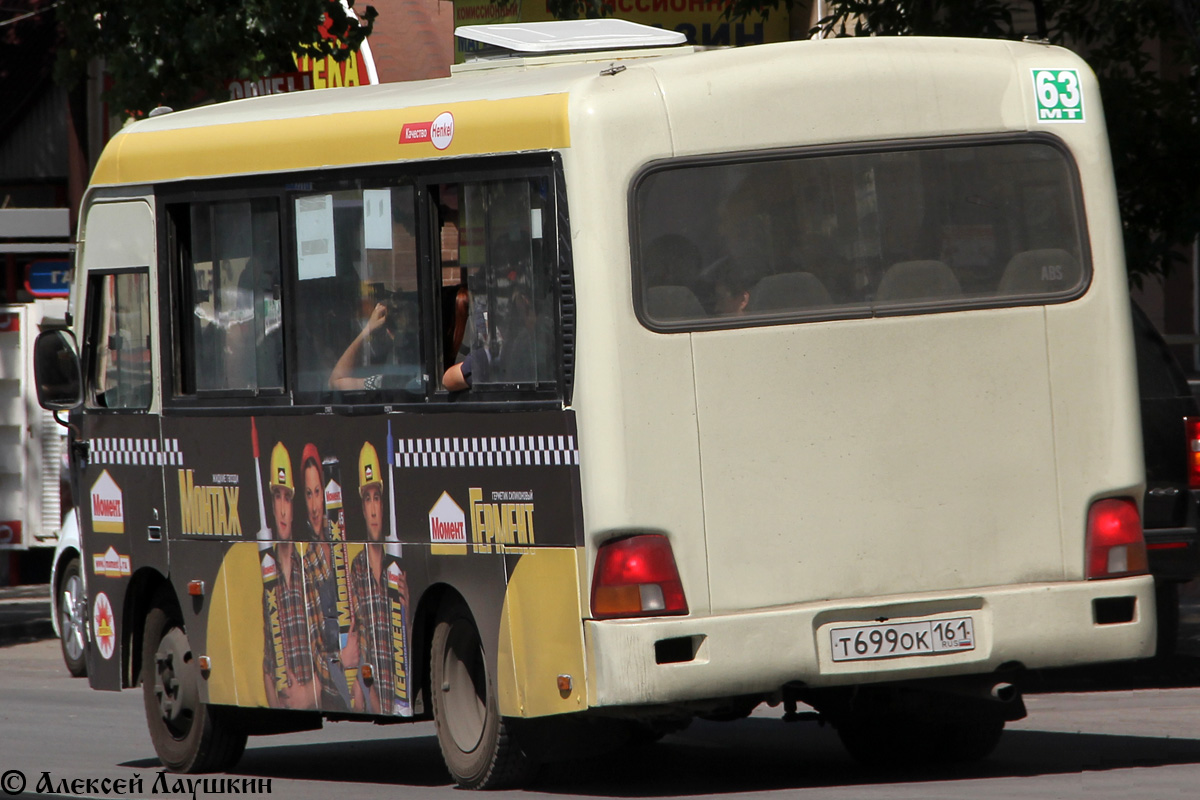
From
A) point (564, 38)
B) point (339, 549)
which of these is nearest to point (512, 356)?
point (339, 549)

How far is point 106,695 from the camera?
1442cm

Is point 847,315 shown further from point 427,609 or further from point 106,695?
point 106,695

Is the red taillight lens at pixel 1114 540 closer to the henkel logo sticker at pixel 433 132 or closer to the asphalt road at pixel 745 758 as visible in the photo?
the asphalt road at pixel 745 758

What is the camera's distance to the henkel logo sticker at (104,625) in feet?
35.1

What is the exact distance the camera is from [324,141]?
29.9 feet

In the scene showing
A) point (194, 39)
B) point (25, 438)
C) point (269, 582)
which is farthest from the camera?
point (25, 438)

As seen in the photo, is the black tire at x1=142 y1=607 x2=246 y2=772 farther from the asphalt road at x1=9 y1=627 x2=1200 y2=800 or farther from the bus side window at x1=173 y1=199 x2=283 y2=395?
the bus side window at x1=173 y1=199 x2=283 y2=395

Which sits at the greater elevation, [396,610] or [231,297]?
[231,297]

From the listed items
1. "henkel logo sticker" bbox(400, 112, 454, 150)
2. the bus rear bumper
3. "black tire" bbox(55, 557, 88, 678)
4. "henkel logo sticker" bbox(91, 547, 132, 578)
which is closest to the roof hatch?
"henkel logo sticker" bbox(400, 112, 454, 150)

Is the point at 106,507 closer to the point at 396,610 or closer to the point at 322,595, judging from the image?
the point at 322,595

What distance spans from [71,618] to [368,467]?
746 centimetres

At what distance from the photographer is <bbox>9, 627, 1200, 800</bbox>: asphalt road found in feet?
28.1

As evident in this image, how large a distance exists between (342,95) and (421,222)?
0.89m

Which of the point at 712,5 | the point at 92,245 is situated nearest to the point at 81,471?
the point at 92,245
